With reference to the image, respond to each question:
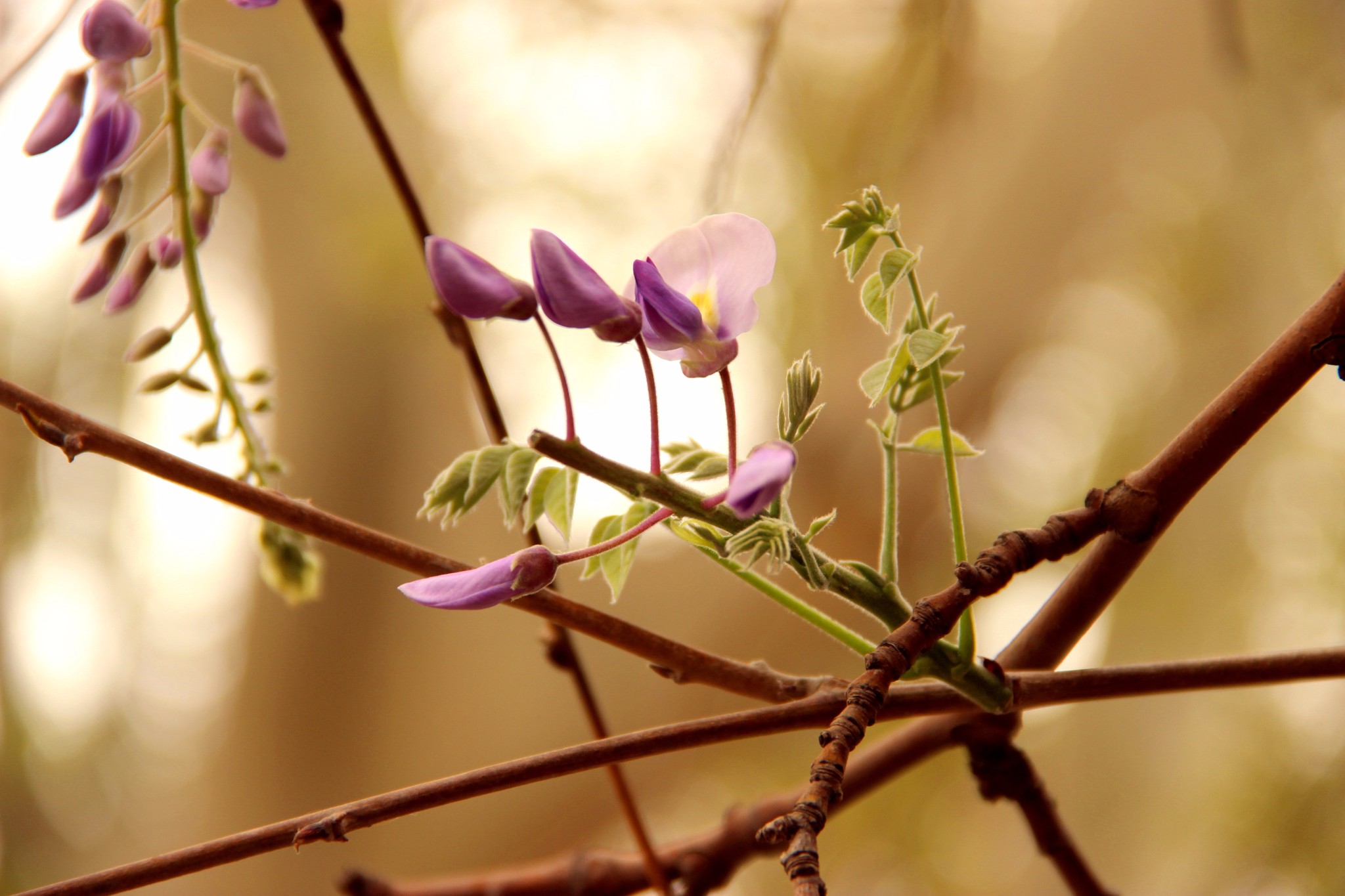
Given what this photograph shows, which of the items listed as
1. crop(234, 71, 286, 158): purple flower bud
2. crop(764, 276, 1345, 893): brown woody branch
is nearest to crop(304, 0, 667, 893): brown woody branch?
crop(234, 71, 286, 158): purple flower bud

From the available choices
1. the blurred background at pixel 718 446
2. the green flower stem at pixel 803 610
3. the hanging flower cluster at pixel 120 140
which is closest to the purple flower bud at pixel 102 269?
the hanging flower cluster at pixel 120 140

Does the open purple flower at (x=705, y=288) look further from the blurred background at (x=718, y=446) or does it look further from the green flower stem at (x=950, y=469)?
the blurred background at (x=718, y=446)

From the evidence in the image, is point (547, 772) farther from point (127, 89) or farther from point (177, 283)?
point (177, 283)

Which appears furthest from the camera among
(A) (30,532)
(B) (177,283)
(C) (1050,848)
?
(A) (30,532)

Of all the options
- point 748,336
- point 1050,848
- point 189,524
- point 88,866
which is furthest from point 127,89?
point 88,866

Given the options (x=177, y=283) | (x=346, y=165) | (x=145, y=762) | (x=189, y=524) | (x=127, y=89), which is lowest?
(x=127, y=89)

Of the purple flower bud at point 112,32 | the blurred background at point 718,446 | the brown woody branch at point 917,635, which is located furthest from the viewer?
the blurred background at point 718,446

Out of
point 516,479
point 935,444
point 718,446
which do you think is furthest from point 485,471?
point 718,446

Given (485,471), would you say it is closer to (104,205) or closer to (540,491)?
(540,491)
